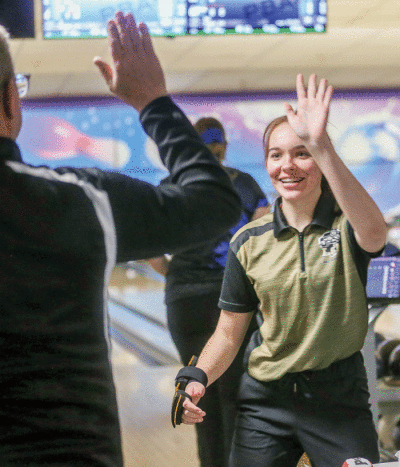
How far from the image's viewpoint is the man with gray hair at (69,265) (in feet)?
2.42

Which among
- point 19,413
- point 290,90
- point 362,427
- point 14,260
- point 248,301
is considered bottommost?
point 290,90

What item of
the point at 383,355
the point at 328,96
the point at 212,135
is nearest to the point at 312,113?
the point at 328,96

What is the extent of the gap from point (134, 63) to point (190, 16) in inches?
83.3

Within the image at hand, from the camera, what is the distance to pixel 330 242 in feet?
5.01

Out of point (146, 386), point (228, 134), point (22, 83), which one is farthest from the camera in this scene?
point (228, 134)

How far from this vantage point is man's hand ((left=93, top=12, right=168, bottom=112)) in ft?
2.85

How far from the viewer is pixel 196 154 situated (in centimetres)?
83

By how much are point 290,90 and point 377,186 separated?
77.9 inches

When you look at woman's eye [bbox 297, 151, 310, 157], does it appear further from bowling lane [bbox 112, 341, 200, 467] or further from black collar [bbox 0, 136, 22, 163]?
bowling lane [bbox 112, 341, 200, 467]

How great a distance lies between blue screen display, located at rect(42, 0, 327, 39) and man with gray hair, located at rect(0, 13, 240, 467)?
209 centimetres

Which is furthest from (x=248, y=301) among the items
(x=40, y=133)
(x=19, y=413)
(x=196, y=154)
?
(x=40, y=133)

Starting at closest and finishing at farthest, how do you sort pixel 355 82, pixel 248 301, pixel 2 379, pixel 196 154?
pixel 2 379
pixel 196 154
pixel 248 301
pixel 355 82

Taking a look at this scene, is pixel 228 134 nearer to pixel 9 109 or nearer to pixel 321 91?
pixel 321 91

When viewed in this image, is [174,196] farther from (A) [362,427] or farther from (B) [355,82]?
(B) [355,82]
